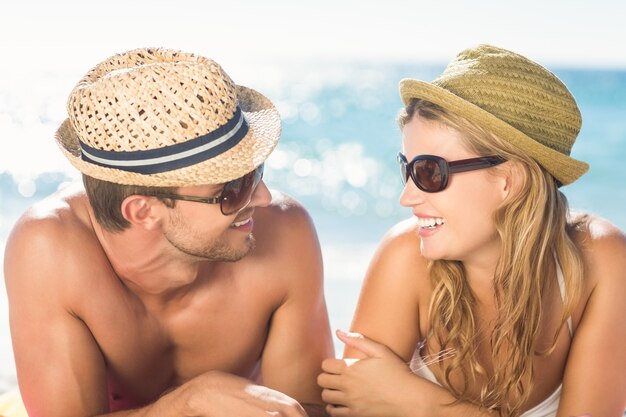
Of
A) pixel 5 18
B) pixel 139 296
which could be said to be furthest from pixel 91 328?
pixel 5 18

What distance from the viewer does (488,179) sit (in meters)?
2.87

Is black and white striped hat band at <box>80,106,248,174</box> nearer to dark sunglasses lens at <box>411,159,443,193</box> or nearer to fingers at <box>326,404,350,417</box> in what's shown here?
dark sunglasses lens at <box>411,159,443,193</box>

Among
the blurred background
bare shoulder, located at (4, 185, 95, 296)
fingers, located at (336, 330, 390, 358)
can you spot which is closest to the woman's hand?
fingers, located at (336, 330, 390, 358)

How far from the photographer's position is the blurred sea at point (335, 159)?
8.06 meters

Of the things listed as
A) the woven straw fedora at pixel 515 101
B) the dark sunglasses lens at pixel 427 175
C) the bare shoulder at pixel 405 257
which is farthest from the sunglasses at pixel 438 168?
the bare shoulder at pixel 405 257

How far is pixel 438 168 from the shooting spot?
9.31 ft

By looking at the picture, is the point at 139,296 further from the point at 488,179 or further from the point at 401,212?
the point at 401,212

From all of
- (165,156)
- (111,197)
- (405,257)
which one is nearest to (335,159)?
(405,257)

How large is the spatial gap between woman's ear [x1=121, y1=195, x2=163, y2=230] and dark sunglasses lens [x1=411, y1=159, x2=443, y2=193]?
820 millimetres

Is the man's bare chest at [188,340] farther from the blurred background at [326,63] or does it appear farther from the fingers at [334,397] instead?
the blurred background at [326,63]

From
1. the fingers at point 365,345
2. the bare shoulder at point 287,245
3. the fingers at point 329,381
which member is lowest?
→ the fingers at point 329,381

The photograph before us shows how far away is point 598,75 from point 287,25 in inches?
246

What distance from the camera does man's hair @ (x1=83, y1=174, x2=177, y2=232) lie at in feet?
9.20

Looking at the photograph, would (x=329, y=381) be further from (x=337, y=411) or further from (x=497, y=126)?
(x=497, y=126)
